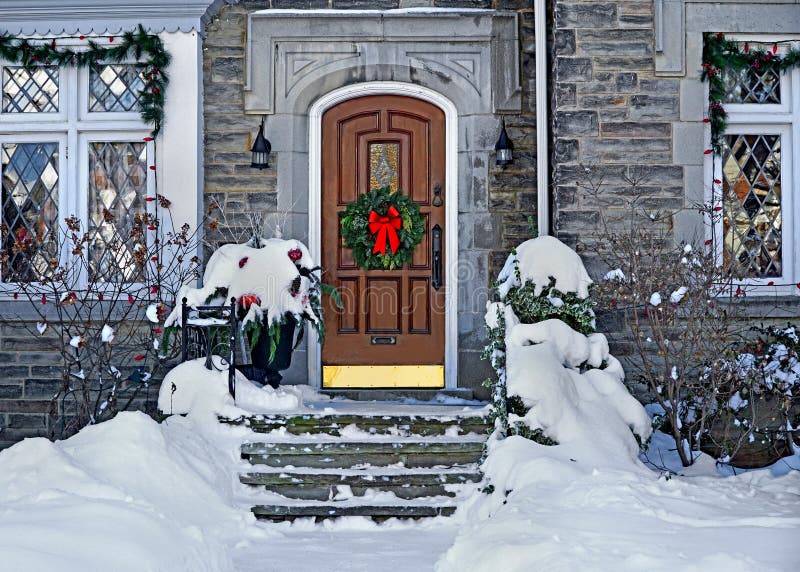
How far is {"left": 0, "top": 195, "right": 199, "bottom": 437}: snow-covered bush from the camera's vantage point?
7.16 metres

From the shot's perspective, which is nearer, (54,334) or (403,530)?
(403,530)

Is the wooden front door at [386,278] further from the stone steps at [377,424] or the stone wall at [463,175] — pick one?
the stone steps at [377,424]

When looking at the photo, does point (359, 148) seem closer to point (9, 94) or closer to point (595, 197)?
point (595, 197)

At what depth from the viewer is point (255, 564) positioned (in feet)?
15.5

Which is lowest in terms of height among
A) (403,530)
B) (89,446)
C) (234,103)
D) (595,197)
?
(403,530)

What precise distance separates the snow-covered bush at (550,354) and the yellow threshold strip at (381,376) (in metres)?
1.23

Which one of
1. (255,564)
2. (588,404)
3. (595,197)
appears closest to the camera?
(255,564)

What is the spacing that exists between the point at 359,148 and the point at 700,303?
2917 millimetres

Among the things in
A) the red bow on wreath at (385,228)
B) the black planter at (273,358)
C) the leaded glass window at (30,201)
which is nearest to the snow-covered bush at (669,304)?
the red bow on wreath at (385,228)

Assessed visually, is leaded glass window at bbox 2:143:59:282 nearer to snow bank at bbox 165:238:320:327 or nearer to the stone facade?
snow bank at bbox 165:238:320:327

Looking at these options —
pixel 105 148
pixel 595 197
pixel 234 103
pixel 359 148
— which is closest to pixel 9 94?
pixel 105 148

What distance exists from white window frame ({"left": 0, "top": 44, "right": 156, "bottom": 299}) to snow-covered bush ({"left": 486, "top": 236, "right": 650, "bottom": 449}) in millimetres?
3117

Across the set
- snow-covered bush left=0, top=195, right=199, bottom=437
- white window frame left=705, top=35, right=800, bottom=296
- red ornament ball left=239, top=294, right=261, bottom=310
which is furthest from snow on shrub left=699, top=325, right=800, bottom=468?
snow-covered bush left=0, top=195, right=199, bottom=437

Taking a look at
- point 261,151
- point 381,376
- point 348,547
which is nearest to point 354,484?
point 348,547
